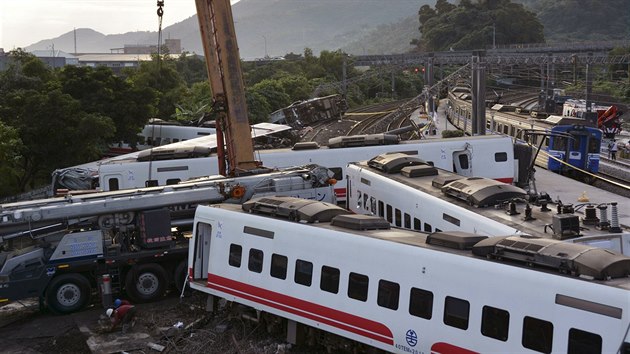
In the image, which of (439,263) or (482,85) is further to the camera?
(482,85)

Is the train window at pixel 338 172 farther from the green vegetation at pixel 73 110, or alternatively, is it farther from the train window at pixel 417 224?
the train window at pixel 417 224

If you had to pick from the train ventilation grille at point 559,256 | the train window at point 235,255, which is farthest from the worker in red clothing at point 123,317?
the train ventilation grille at point 559,256

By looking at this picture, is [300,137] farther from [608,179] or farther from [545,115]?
[608,179]

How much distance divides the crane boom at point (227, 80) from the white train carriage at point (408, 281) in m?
7.24

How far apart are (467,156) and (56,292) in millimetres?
16188

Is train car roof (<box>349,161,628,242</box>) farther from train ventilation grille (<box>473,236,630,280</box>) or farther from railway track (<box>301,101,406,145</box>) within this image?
railway track (<box>301,101,406,145</box>)

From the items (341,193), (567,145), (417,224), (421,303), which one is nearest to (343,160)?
(341,193)

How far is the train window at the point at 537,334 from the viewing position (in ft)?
35.8

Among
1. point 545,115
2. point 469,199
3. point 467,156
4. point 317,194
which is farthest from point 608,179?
point 469,199

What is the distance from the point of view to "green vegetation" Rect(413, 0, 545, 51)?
136m

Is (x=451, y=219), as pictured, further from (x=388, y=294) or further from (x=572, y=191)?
(x=572, y=191)

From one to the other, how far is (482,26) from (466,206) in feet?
421

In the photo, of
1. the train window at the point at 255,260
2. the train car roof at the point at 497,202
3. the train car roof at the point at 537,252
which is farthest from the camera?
Answer: the train window at the point at 255,260

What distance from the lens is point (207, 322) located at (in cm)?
1795
